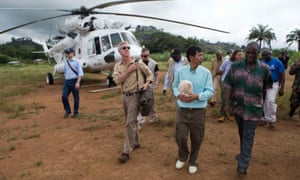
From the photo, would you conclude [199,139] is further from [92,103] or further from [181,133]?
[92,103]

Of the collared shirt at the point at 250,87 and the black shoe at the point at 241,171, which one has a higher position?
the collared shirt at the point at 250,87

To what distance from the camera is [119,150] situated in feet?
14.1

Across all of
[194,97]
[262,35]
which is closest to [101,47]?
[194,97]

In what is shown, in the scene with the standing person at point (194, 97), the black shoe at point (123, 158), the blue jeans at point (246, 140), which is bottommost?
the black shoe at point (123, 158)

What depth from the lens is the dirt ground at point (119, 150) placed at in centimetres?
349

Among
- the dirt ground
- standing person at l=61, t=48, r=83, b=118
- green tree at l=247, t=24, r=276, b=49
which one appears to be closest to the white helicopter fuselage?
standing person at l=61, t=48, r=83, b=118

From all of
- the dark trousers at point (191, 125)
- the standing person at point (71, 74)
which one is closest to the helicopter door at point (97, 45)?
the standing person at point (71, 74)

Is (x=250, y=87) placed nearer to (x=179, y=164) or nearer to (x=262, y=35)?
(x=179, y=164)

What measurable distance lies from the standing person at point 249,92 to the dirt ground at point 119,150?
1.57 feet

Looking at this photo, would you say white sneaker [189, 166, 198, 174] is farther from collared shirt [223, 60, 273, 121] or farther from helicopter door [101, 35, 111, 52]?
helicopter door [101, 35, 111, 52]

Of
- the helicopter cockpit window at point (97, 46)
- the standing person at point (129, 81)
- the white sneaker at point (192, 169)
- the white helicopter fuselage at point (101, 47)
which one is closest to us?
the white sneaker at point (192, 169)

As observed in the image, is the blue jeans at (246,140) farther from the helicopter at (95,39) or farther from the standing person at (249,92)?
the helicopter at (95,39)

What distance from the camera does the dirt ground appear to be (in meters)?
3.49

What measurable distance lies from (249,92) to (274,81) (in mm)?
2259
